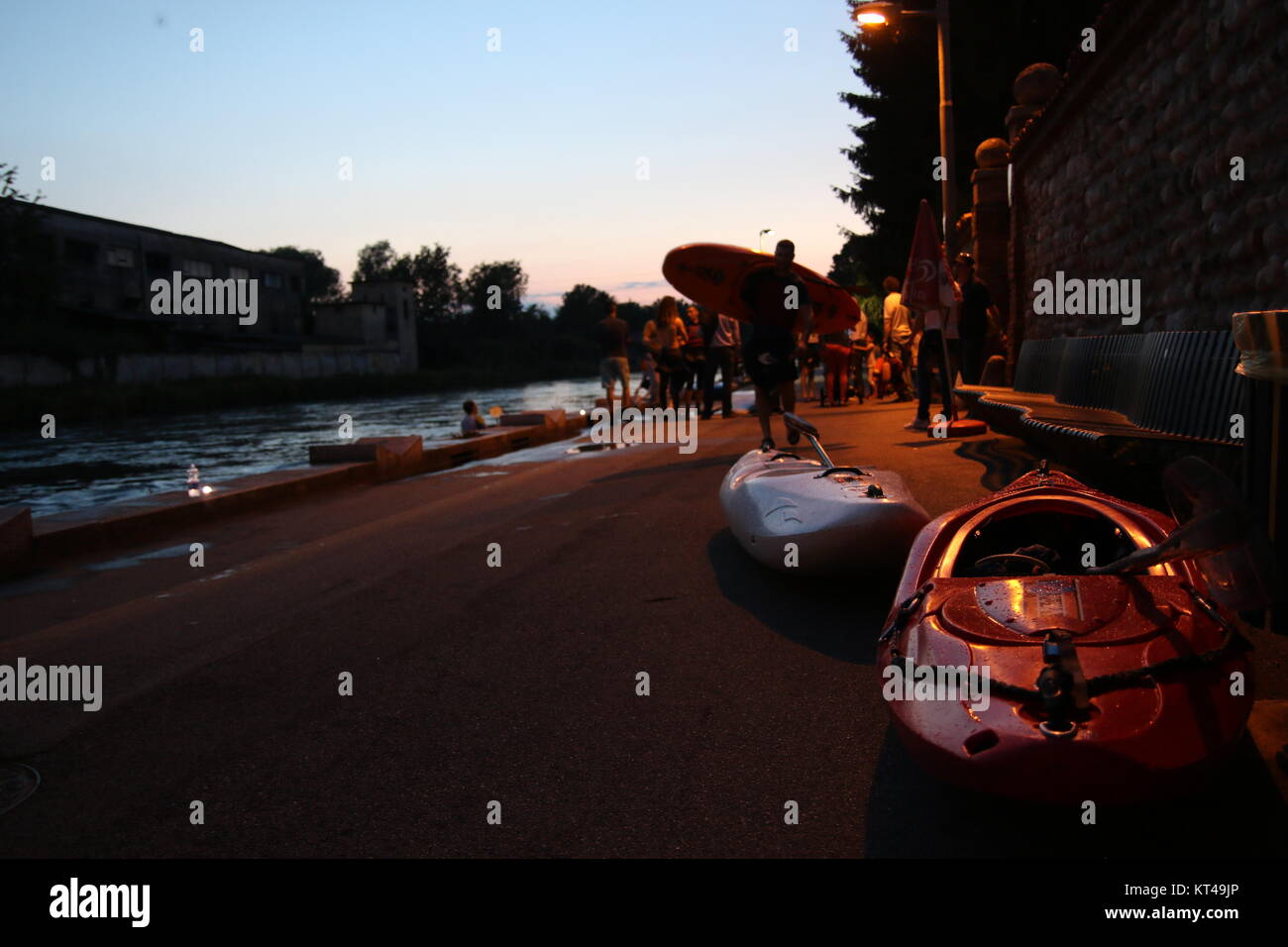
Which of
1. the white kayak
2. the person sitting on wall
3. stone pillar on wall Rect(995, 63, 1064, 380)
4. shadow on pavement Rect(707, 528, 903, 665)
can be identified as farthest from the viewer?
the person sitting on wall

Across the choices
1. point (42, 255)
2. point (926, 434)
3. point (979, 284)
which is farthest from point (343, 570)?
point (42, 255)

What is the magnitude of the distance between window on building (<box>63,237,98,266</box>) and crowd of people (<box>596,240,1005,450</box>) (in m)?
35.4

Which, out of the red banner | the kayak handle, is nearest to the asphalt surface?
the kayak handle

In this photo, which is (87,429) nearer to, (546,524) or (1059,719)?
(546,524)

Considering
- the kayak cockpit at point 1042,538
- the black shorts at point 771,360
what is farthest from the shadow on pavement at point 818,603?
the black shorts at point 771,360

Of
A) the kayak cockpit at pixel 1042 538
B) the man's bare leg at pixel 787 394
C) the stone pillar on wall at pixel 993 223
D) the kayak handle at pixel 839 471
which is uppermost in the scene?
the stone pillar on wall at pixel 993 223

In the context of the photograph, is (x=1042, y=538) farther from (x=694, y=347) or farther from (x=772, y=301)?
(x=694, y=347)

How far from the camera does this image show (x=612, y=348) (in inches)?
746

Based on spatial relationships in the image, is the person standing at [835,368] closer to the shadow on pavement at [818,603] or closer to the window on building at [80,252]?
the shadow on pavement at [818,603]

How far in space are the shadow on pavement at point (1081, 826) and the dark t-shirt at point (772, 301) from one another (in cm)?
791

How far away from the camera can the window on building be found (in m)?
47.1

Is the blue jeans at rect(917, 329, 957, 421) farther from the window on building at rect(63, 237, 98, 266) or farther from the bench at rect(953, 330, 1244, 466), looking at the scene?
the window on building at rect(63, 237, 98, 266)

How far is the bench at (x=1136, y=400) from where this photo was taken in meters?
5.67

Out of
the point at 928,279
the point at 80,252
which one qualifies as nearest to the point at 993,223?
the point at 928,279
